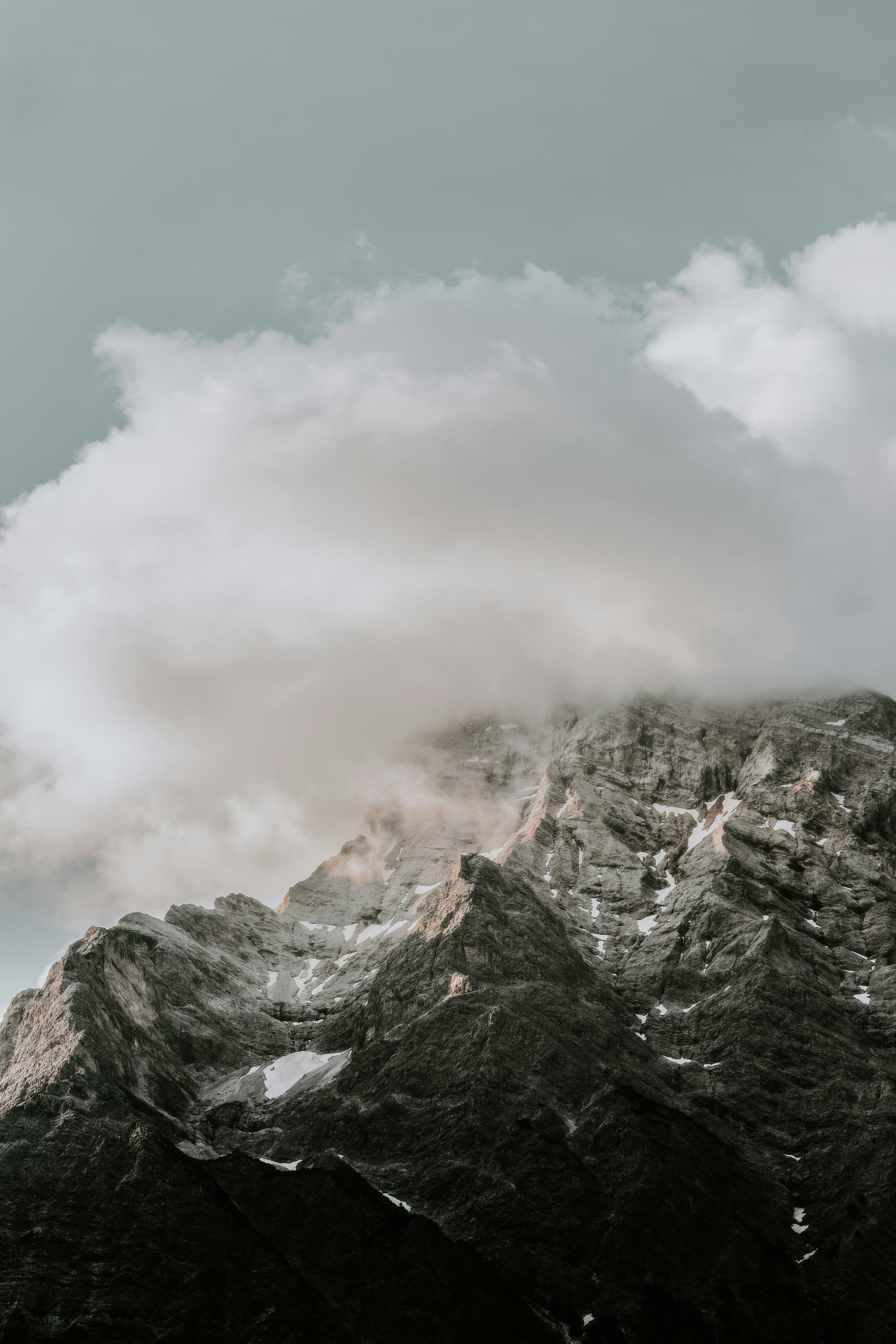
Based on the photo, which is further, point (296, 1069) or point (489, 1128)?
point (296, 1069)

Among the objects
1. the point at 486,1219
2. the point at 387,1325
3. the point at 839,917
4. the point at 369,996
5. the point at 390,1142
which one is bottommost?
the point at 387,1325

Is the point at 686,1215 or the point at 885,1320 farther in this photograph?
the point at 686,1215

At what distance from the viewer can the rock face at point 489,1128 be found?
12262 centimetres

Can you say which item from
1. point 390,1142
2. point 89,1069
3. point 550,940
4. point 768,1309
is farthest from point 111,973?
point 768,1309

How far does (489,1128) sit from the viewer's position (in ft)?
474

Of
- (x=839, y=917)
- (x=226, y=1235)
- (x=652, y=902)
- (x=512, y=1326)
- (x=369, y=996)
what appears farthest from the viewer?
(x=652, y=902)

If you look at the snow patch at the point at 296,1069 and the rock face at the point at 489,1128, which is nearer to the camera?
the rock face at the point at 489,1128

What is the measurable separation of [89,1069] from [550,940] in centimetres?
6539

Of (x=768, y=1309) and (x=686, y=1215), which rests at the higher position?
(x=686, y=1215)

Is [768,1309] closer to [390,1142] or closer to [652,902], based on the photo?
[390,1142]

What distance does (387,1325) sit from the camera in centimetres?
12069

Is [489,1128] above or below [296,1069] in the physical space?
below

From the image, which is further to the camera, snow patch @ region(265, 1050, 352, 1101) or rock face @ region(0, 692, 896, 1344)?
snow patch @ region(265, 1050, 352, 1101)

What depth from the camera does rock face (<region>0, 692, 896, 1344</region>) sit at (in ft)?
402
